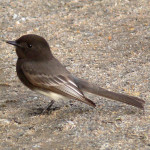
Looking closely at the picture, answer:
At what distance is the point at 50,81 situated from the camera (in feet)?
21.6

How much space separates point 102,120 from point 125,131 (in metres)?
0.45

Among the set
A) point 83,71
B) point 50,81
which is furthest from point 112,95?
point 83,71

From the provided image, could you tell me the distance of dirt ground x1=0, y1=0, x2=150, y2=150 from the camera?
19.6 ft

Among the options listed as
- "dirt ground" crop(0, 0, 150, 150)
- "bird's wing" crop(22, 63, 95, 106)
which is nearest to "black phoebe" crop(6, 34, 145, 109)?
"bird's wing" crop(22, 63, 95, 106)

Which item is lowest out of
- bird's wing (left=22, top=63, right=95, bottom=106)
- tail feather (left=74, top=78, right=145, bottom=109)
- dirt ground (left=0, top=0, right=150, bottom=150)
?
dirt ground (left=0, top=0, right=150, bottom=150)

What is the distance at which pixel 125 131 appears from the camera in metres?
6.06

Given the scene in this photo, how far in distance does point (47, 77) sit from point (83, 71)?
5.90ft

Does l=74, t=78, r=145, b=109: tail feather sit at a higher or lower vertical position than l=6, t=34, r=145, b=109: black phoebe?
lower

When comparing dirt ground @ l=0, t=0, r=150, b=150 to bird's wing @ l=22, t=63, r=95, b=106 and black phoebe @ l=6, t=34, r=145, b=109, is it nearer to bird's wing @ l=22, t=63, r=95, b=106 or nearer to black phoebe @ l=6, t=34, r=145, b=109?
black phoebe @ l=6, t=34, r=145, b=109

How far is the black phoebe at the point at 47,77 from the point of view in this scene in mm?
6523

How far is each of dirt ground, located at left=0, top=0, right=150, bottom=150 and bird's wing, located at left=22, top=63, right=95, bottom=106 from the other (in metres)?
0.41

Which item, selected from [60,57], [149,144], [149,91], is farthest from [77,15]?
[149,144]

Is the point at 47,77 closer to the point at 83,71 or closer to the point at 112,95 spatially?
the point at 112,95

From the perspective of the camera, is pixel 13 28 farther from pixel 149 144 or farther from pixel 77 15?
pixel 149 144
